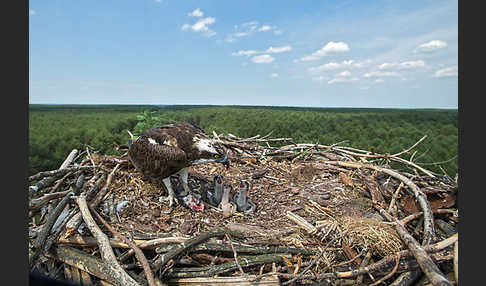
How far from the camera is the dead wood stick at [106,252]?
1290 millimetres

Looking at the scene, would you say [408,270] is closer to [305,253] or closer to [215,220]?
[305,253]

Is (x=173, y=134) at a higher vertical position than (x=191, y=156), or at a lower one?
higher

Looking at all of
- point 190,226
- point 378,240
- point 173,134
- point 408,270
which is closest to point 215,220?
point 190,226

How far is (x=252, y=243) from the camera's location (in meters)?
1.83

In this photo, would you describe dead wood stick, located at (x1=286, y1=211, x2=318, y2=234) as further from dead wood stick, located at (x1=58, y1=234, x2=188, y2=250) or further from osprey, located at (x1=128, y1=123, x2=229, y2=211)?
dead wood stick, located at (x1=58, y1=234, x2=188, y2=250)

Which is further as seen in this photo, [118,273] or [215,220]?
[215,220]

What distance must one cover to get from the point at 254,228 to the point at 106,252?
3.89 feet

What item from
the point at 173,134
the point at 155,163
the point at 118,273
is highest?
the point at 173,134

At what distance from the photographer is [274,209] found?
2584mm

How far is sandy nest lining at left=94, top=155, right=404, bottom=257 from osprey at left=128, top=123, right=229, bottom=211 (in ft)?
0.78

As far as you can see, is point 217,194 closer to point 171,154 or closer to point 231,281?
point 171,154
